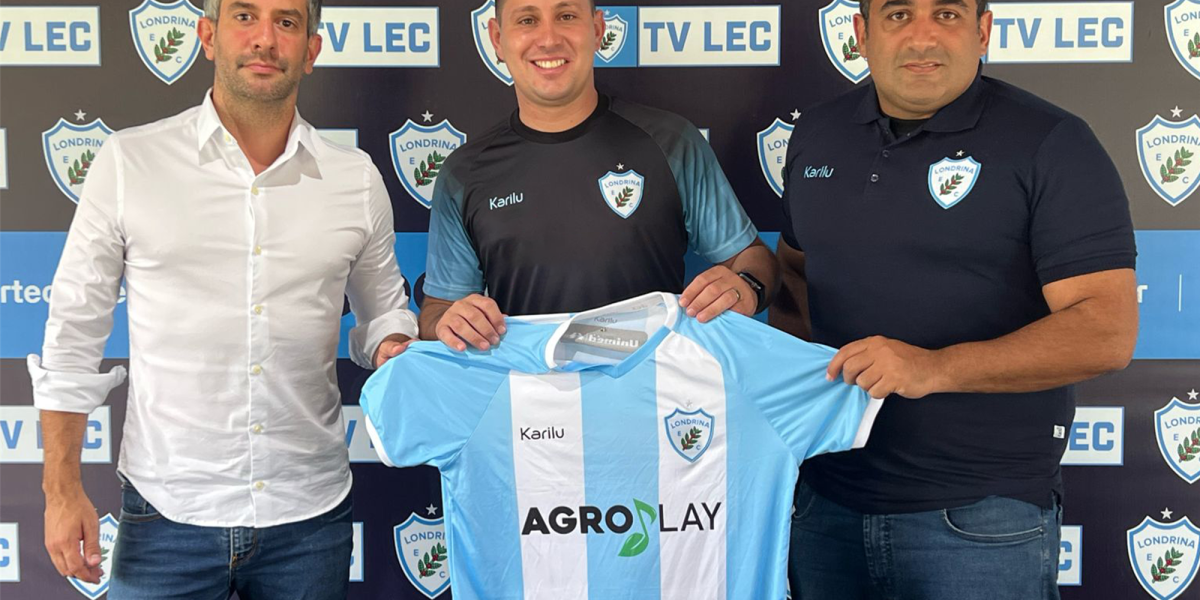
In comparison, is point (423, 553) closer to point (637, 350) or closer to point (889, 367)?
point (637, 350)

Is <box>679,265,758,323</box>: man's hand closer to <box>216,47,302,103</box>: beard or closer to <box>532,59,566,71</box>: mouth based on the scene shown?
<box>532,59,566,71</box>: mouth

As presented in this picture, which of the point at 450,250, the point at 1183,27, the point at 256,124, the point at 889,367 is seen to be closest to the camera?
the point at 889,367

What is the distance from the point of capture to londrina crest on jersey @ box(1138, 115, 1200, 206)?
2.53 meters

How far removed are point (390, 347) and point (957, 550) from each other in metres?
1.17

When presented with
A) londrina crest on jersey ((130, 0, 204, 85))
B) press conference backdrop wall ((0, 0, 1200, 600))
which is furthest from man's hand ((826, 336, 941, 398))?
londrina crest on jersey ((130, 0, 204, 85))

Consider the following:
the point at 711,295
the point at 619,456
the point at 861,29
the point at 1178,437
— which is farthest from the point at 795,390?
the point at 1178,437

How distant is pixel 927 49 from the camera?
1753 mm

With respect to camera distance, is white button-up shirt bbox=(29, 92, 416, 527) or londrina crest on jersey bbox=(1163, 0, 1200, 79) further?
londrina crest on jersey bbox=(1163, 0, 1200, 79)

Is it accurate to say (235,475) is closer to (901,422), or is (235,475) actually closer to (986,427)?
(901,422)

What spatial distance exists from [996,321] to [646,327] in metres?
0.66

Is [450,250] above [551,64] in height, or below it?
below

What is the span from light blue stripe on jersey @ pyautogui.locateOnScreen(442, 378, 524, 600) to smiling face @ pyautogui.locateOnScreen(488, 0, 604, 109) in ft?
2.12

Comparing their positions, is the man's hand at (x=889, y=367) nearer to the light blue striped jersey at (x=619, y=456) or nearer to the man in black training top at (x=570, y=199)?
the light blue striped jersey at (x=619, y=456)

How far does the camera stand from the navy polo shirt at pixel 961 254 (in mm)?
1660
